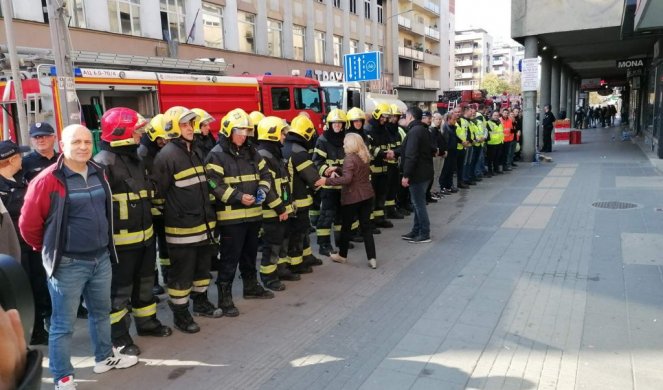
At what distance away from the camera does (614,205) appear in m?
9.46

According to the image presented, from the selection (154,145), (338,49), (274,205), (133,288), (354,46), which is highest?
(354,46)

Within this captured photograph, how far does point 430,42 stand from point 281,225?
59628mm

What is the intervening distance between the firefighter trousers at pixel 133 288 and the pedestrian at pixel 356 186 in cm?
246

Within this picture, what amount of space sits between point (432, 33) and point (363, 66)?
165 ft

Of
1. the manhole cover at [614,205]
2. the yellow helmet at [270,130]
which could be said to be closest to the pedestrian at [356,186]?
the yellow helmet at [270,130]

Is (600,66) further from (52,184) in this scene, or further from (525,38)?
(52,184)

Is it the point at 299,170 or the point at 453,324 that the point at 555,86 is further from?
the point at 453,324

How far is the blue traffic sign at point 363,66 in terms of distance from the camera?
12.5m

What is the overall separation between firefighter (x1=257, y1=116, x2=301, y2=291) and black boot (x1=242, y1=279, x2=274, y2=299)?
227 mm

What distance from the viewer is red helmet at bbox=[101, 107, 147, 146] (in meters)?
4.02

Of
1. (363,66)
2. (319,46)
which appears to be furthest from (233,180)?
(319,46)

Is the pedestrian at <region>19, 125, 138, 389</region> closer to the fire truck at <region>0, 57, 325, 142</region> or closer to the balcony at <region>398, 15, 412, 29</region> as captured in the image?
the fire truck at <region>0, 57, 325, 142</region>

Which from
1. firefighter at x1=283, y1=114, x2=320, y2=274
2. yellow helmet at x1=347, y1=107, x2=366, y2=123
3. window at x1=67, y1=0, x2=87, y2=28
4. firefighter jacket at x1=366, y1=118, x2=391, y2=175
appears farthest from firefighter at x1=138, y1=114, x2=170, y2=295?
window at x1=67, y1=0, x2=87, y2=28

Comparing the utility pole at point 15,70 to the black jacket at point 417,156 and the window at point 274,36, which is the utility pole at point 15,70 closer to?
the black jacket at point 417,156
